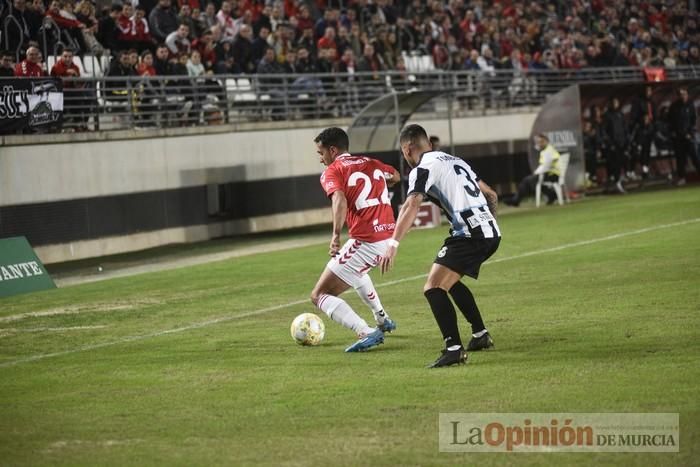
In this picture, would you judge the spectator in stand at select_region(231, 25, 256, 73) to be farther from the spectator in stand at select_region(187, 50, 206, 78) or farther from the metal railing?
the spectator in stand at select_region(187, 50, 206, 78)

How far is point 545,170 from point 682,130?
6990 mm

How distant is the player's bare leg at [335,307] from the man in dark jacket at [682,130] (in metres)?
26.8

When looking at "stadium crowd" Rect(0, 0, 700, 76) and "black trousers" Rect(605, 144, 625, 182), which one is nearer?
"stadium crowd" Rect(0, 0, 700, 76)

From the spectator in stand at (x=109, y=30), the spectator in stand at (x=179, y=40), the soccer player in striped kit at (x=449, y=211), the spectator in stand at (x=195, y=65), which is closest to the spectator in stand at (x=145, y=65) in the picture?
the spectator in stand at (x=109, y=30)

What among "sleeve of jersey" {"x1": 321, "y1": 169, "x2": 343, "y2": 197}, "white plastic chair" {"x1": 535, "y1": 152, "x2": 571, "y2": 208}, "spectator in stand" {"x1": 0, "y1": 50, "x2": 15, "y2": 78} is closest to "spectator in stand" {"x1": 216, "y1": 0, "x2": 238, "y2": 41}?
"spectator in stand" {"x1": 0, "y1": 50, "x2": 15, "y2": 78}

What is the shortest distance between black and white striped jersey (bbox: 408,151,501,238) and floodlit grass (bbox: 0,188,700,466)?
1.17 meters

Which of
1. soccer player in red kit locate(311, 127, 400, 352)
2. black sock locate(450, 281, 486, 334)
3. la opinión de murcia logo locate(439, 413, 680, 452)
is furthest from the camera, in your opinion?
soccer player in red kit locate(311, 127, 400, 352)

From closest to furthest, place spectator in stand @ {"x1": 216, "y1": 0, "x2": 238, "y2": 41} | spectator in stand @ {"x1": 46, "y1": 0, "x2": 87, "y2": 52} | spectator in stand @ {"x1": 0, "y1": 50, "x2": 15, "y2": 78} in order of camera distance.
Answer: spectator in stand @ {"x1": 0, "y1": 50, "x2": 15, "y2": 78}, spectator in stand @ {"x1": 46, "y1": 0, "x2": 87, "y2": 52}, spectator in stand @ {"x1": 216, "y1": 0, "x2": 238, "y2": 41}

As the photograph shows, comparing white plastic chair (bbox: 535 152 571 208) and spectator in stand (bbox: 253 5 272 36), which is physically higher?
spectator in stand (bbox: 253 5 272 36)

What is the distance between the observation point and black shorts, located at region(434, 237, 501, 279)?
1057cm

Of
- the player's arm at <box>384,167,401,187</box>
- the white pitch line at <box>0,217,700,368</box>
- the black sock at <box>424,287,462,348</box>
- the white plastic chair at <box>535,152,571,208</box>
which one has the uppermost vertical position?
the player's arm at <box>384,167,401,187</box>

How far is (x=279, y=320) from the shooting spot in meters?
14.1

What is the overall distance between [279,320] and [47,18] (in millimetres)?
12157

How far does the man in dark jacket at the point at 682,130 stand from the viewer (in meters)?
36.4
